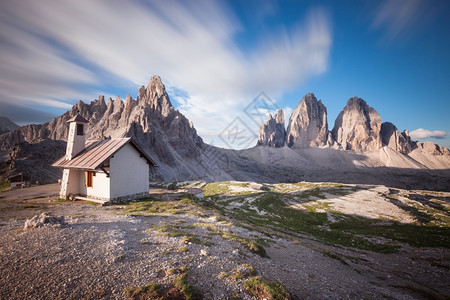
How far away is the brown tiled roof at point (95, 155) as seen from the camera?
23.7 metres

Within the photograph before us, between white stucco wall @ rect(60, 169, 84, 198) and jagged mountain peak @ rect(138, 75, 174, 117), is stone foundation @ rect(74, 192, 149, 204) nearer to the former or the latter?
white stucco wall @ rect(60, 169, 84, 198)

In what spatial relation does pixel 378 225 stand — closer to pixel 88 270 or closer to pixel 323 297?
pixel 323 297

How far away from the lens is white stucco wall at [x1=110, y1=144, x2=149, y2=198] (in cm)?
2470

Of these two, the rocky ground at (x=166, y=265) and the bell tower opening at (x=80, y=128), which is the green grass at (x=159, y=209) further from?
the bell tower opening at (x=80, y=128)

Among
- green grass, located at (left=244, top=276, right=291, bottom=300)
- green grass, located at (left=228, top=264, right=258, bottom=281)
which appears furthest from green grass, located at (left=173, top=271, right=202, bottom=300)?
green grass, located at (left=244, top=276, right=291, bottom=300)

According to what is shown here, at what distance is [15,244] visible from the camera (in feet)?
31.4

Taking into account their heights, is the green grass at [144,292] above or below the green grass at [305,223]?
above

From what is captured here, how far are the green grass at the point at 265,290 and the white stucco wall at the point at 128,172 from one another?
74.7 feet

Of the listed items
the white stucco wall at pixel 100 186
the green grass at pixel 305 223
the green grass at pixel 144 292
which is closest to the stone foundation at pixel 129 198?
the white stucco wall at pixel 100 186

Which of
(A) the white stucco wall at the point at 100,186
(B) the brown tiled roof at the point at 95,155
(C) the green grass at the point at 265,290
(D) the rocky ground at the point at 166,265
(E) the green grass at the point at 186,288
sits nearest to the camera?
(E) the green grass at the point at 186,288

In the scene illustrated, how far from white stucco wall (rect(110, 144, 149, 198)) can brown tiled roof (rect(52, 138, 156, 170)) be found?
0.82 m

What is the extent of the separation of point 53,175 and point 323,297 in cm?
8415

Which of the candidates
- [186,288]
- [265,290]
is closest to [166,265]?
[186,288]

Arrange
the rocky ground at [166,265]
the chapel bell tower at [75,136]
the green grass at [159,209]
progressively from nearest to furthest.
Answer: the rocky ground at [166,265], the green grass at [159,209], the chapel bell tower at [75,136]
